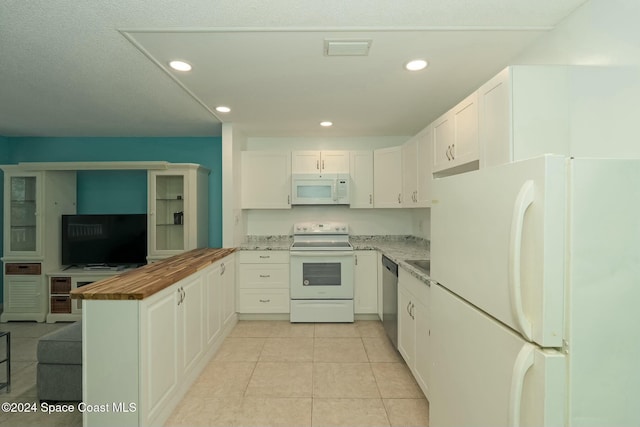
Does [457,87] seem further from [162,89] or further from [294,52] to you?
[162,89]

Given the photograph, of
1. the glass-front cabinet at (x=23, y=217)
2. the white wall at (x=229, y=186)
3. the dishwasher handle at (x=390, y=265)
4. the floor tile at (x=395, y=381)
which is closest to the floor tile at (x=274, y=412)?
the floor tile at (x=395, y=381)

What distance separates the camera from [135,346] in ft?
5.37

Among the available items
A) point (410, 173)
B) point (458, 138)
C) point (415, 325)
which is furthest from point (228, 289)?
point (458, 138)

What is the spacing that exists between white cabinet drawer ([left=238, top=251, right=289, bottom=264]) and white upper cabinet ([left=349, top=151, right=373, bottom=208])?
3.63ft

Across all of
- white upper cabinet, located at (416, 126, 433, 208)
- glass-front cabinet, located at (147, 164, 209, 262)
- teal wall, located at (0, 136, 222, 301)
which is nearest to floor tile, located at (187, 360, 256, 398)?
glass-front cabinet, located at (147, 164, 209, 262)

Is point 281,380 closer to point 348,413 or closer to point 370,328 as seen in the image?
point 348,413

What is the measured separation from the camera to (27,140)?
13.6ft

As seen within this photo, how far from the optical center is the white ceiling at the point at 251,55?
5.07ft

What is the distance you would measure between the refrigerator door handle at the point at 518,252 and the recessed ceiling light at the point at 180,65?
2178 millimetres

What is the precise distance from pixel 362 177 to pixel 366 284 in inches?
53.9

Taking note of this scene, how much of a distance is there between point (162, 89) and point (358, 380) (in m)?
2.89

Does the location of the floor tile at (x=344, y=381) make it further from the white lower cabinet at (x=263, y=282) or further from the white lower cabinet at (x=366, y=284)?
the white lower cabinet at (x=263, y=282)

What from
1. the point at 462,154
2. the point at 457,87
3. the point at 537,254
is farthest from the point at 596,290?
the point at 457,87

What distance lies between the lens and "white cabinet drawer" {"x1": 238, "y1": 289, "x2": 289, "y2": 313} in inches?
143
